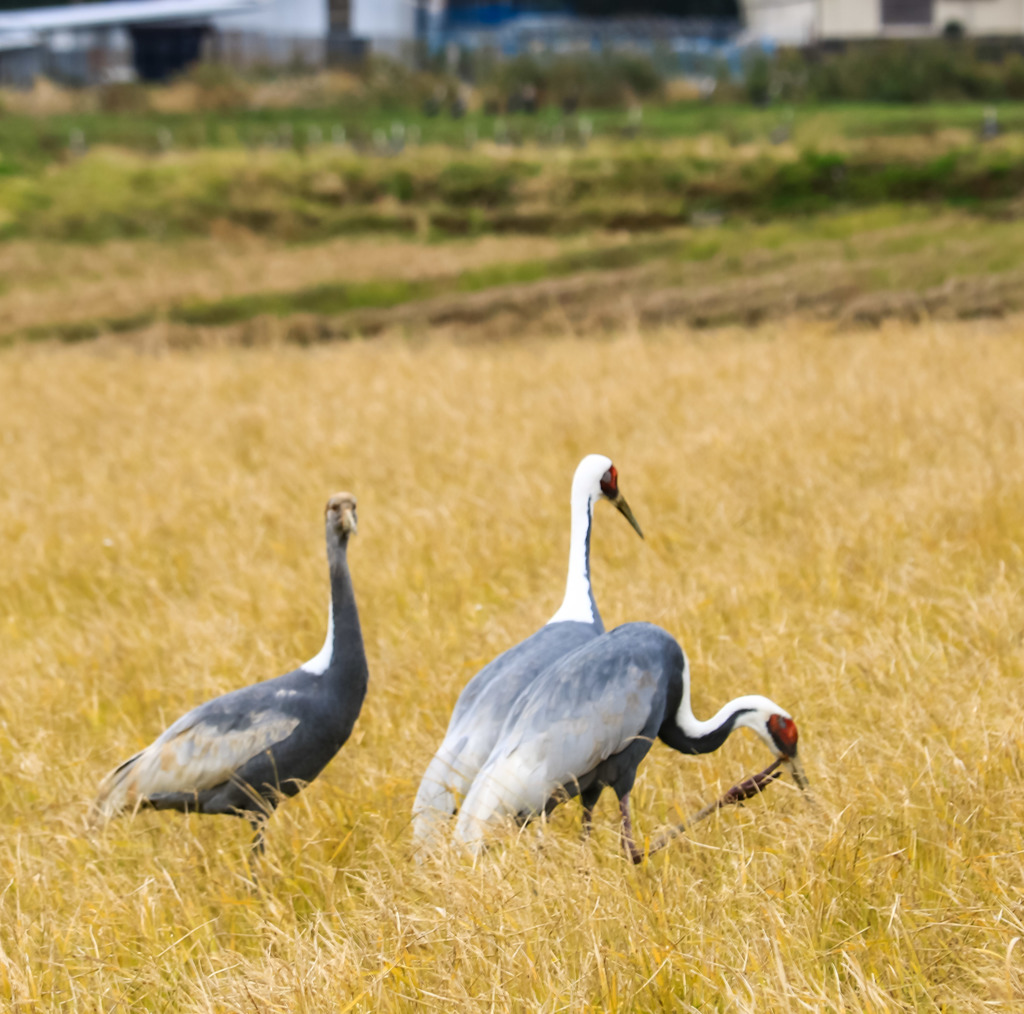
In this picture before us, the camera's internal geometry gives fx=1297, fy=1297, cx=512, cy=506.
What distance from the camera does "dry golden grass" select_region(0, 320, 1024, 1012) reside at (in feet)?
10.1

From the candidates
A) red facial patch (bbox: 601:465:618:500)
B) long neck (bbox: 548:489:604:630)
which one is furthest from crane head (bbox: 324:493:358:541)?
red facial patch (bbox: 601:465:618:500)

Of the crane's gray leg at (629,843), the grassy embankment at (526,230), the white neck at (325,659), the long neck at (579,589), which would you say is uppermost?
the long neck at (579,589)

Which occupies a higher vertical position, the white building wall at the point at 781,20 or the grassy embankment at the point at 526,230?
the white building wall at the point at 781,20

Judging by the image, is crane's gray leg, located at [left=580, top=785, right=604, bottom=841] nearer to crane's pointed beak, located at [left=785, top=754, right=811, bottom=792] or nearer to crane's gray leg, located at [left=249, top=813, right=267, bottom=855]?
crane's pointed beak, located at [left=785, top=754, right=811, bottom=792]

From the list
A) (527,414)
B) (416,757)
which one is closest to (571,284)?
(527,414)

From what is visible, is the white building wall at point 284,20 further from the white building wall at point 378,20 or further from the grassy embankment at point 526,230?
the grassy embankment at point 526,230

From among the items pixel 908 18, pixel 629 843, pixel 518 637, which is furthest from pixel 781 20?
pixel 629 843

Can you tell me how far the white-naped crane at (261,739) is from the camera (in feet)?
13.0

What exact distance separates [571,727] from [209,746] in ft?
3.86

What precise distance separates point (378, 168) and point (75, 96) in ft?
54.4

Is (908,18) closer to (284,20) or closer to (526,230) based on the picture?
(284,20)

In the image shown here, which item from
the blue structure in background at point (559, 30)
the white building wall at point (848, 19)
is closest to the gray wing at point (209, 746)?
the blue structure in background at point (559, 30)

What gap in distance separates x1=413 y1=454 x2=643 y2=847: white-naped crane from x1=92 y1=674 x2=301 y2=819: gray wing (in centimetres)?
51

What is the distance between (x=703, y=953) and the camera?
9.91 feet
